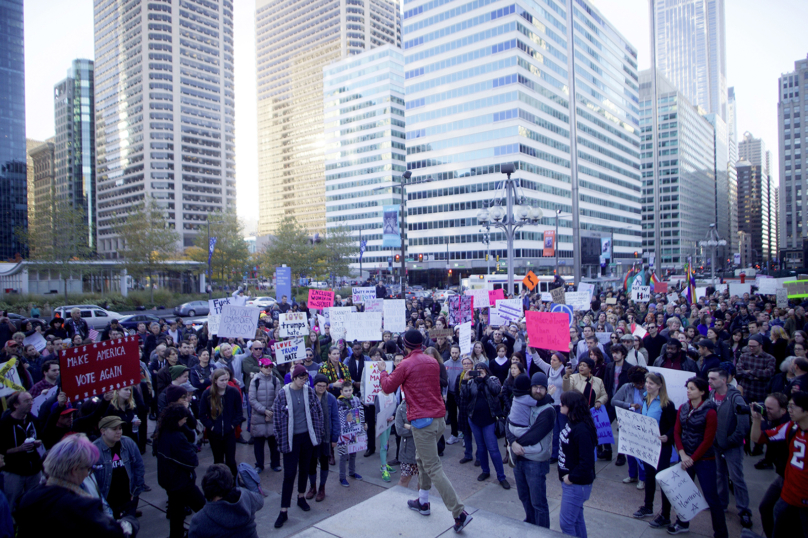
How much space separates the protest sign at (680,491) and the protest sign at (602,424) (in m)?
2.06

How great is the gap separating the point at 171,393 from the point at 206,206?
149 meters

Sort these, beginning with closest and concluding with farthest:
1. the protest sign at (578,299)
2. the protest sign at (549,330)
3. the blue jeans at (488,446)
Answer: the blue jeans at (488,446)
the protest sign at (549,330)
the protest sign at (578,299)

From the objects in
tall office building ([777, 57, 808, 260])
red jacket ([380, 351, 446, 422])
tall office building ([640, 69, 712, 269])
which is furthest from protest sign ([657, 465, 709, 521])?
tall office building ([777, 57, 808, 260])

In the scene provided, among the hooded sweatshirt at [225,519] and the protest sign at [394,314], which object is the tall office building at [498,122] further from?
the hooded sweatshirt at [225,519]

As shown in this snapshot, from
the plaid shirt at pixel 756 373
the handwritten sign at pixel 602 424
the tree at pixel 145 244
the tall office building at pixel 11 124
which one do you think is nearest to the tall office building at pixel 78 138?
the tall office building at pixel 11 124

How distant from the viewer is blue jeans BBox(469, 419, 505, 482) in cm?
683

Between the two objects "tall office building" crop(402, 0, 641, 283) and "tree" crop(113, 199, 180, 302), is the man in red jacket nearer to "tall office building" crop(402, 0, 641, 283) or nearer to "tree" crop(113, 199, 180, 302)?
"tree" crop(113, 199, 180, 302)

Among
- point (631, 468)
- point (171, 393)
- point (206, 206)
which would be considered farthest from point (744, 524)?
point (206, 206)

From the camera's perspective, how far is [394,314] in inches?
524

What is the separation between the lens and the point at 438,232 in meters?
89.2

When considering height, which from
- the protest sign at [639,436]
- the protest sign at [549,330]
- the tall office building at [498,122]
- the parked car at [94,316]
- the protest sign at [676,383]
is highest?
the tall office building at [498,122]

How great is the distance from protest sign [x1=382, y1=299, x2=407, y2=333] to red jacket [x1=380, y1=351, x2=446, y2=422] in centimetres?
797

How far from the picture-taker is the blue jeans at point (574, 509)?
4.73 metres

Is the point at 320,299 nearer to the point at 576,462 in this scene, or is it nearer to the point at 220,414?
the point at 220,414
